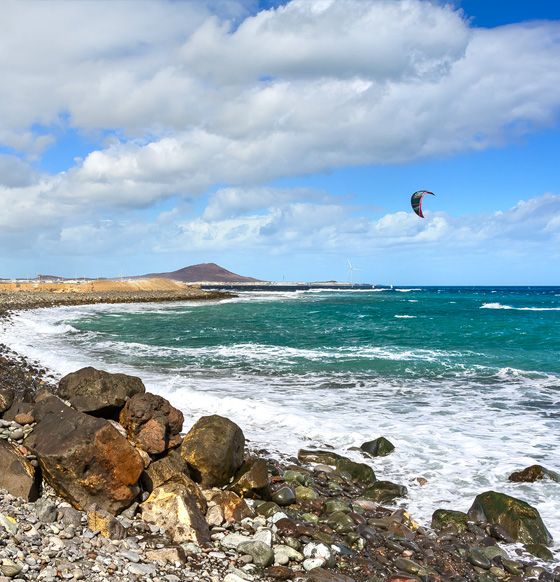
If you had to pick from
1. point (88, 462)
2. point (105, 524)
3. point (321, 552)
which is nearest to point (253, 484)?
point (321, 552)

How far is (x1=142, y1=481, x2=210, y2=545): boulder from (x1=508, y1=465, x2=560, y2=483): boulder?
17.6 ft

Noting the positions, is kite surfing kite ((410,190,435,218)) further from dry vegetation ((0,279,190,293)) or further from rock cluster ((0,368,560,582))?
dry vegetation ((0,279,190,293))

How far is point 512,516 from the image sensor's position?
6180 mm

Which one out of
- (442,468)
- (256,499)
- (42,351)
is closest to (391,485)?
(442,468)

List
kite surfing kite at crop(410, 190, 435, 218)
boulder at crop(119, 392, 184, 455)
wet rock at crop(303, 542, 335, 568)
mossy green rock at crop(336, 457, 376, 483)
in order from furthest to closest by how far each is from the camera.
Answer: kite surfing kite at crop(410, 190, 435, 218) < mossy green rock at crop(336, 457, 376, 483) < boulder at crop(119, 392, 184, 455) < wet rock at crop(303, 542, 335, 568)

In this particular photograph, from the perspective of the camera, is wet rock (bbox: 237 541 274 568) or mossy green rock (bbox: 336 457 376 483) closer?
wet rock (bbox: 237 541 274 568)

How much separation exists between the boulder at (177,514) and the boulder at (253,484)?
1010 millimetres

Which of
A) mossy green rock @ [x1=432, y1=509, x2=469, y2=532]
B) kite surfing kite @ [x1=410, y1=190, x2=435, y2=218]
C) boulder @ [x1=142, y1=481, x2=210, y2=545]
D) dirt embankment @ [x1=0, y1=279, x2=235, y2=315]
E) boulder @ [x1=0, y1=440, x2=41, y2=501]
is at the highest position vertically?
kite surfing kite @ [x1=410, y1=190, x2=435, y2=218]

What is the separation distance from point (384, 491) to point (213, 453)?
2.71 meters

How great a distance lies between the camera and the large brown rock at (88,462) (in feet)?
16.9

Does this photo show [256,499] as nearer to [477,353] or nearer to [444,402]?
[444,402]

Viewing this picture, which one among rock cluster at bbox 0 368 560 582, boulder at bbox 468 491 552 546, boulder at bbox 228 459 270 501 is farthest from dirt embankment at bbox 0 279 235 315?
boulder at bbox 468 491 552 546

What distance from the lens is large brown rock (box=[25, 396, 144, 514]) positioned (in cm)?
514

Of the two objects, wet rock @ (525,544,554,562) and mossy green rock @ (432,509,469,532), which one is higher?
mossy green rock @ (432,509,469,532)
